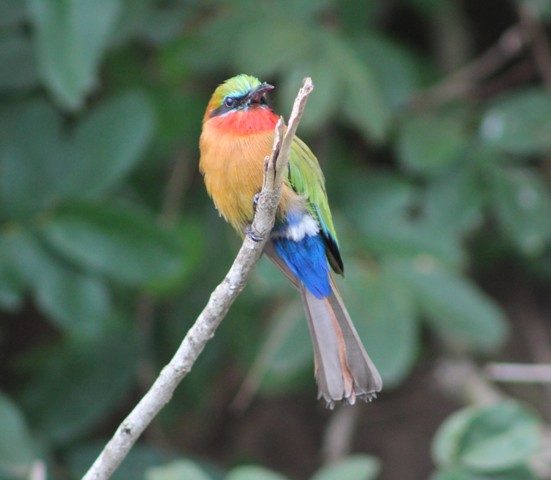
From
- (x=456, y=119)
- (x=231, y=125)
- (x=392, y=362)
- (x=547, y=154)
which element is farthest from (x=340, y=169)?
(x=231, y=125)

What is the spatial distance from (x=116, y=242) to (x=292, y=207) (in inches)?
46.5

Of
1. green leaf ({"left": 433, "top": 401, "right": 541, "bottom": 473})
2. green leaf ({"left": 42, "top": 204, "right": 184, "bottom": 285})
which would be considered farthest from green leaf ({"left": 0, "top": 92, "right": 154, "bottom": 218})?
green leaf ({"left": 433, "top": 401, "right": 541, "bottom": 473})

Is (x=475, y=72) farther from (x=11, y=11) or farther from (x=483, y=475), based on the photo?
(x=483, y=475)

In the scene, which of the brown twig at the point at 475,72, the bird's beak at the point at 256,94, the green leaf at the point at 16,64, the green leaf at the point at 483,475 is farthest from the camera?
the brown twig at the point at 475,72

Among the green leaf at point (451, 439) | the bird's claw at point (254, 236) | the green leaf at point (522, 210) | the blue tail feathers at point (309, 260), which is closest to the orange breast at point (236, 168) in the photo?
the blue tail feathers at point (309, 260)

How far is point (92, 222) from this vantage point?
366 centimetres

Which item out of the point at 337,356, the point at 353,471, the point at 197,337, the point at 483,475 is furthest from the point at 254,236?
the point at 483,475

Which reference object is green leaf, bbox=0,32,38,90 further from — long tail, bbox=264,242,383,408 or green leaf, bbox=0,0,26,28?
long tail, bbox=264,242,383,408

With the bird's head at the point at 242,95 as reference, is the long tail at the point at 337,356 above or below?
below

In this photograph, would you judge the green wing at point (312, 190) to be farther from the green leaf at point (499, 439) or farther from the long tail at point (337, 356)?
the green leaf at point (499, 439)

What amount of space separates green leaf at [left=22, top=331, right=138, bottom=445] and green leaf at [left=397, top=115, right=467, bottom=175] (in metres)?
1.30

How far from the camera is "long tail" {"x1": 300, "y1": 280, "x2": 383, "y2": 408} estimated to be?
2561mm

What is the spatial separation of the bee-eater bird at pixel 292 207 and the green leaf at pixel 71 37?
0.73 metres

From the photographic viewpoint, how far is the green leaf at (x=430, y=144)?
4.13m
